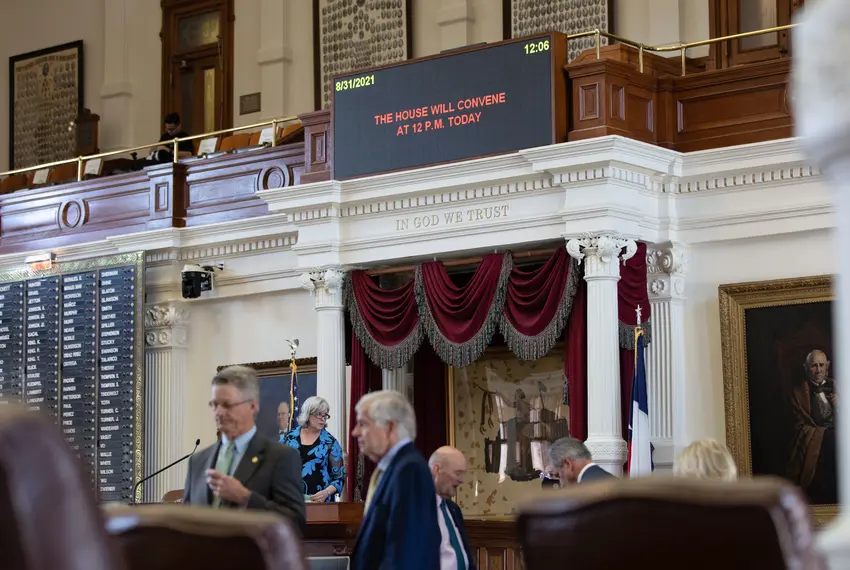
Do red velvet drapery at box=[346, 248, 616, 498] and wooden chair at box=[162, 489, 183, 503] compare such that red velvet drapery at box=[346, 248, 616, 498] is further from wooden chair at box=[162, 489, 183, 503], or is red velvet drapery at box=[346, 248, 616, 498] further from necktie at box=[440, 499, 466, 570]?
necktie at box=[440, 499, 466, 570]

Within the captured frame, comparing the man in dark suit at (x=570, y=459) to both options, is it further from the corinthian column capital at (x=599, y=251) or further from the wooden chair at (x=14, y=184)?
the wooden chair at (x=14, y=184)

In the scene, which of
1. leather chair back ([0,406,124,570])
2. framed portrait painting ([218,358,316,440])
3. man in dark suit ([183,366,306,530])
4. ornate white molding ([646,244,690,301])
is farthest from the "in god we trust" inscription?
leather chair back ([0,406,124,570])

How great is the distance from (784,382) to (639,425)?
1.21m

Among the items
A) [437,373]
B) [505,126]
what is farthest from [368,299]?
[505,126]

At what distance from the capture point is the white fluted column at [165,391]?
13.6 meters

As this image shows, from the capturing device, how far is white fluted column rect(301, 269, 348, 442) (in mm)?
11734

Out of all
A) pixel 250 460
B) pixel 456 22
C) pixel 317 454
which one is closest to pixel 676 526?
pixel 250 460

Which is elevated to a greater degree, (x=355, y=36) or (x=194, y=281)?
(x=355, y=36)

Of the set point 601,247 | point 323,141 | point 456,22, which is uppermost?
point 456,22

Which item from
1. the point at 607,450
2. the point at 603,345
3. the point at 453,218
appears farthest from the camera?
the point at 453,218

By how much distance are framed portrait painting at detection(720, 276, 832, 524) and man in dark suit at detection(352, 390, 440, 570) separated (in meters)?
5.95

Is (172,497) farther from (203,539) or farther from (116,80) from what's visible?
(116,80)

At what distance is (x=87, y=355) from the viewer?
45.3 ft

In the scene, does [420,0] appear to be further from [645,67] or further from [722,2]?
[645,67]
